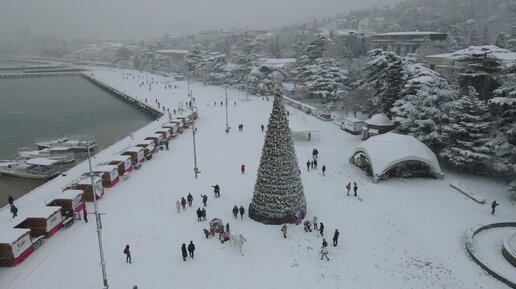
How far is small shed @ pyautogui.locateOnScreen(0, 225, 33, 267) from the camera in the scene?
15.1 metres

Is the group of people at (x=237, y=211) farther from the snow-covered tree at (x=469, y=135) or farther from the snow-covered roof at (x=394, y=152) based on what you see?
the snow-covered tree at (x=469, y=135)

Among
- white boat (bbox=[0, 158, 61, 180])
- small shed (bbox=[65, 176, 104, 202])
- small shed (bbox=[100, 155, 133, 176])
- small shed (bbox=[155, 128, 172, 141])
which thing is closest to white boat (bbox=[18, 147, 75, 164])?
white boat (bbox=[0, 158, 61, 180])

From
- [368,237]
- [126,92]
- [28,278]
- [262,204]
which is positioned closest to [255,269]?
[262,204]

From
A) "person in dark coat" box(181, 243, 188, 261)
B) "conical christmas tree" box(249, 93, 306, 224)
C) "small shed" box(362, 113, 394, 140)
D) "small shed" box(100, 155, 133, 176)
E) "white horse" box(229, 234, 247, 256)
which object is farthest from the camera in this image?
"small shed" box(362, 113, 394, 140)

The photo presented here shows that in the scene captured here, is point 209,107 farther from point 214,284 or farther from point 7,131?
point 214,284

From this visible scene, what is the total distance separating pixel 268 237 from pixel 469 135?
17.0 metres

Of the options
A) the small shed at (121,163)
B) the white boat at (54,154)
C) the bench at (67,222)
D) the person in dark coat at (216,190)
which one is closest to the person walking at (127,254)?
the bench at (67,222)

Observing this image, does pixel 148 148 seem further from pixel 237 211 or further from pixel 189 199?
pixel 237 211

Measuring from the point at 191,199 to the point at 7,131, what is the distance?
44061 millimetres

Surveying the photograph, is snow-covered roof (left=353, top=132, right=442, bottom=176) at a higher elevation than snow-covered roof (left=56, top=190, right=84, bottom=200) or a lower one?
higher

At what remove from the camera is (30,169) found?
32.9 m

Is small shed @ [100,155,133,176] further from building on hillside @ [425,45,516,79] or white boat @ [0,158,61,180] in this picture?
building on hillside @ [425,45,516,79]

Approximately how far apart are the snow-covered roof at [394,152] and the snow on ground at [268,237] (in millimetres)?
1154

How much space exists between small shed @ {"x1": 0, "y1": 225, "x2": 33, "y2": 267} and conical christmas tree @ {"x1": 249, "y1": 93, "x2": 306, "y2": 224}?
10.5m
